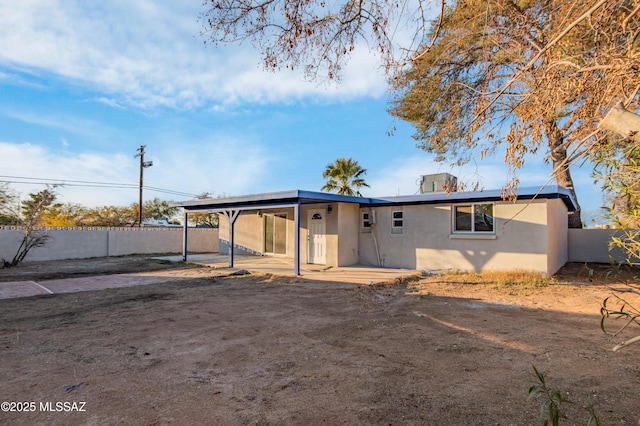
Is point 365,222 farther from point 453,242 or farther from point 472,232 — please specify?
point 472,232

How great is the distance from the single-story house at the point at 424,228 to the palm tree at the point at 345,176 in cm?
1004

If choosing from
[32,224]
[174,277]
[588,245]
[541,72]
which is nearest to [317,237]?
[174,277]

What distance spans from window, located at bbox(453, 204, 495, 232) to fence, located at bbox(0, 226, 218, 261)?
15218mm

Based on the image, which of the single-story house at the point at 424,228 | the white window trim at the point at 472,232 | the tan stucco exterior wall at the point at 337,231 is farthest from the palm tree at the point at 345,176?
the white window trim at the point at 472,232

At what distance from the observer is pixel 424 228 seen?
38.3 ft

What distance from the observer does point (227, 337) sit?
4.66 m

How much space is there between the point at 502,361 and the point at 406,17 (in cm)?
368

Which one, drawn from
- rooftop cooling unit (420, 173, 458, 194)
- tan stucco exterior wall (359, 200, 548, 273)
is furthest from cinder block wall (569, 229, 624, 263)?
rooftop cooling unit (420, 173, 458, 194)

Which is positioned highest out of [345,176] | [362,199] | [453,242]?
[345,176]

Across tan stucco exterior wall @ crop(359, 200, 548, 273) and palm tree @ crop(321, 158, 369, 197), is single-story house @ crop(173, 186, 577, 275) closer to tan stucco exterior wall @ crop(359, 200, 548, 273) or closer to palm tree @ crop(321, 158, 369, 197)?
tan stucco exterior wall @ crop(359, 200, 548, 273)

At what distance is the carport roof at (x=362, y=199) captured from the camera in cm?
954

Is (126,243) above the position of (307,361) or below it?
above

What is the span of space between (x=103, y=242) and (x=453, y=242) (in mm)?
16881

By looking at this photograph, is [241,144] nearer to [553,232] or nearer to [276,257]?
[276,257]
